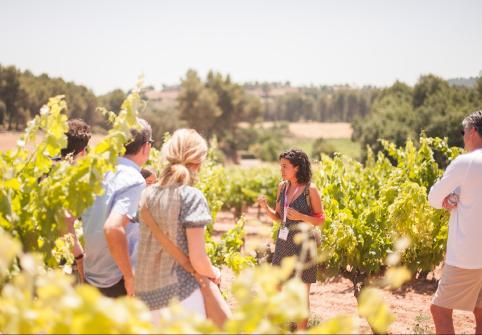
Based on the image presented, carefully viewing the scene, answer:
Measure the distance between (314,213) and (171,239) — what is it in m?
2.27

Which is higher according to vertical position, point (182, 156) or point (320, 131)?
point (182, 156)

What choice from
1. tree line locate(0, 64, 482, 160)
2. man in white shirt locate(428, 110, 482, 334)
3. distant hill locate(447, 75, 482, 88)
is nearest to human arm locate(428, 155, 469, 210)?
man in white shirt locate(428, 110, 482, 334)

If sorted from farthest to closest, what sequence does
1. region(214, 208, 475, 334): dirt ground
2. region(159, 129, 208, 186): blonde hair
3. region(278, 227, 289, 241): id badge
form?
region(214, 208, 475, 334): dirt ground < region(278, 227, 289, 241): id badge < region(159, 129, 208, 186): blonde hair

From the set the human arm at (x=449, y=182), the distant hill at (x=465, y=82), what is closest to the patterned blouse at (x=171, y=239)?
the human arm at (x=449, y=182)

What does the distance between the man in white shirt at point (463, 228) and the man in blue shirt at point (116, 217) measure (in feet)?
6.78

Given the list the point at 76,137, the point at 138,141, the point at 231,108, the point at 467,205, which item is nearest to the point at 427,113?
the point at 231,108

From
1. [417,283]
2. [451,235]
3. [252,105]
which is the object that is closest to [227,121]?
[252,105]

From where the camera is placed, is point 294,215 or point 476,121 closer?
point 476,121

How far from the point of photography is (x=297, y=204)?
14.8ft

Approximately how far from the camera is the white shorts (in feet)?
8.06

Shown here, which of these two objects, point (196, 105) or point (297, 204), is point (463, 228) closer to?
point (297, 204)

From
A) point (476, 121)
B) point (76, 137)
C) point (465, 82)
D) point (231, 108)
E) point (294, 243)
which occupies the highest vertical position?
point (465, 82)

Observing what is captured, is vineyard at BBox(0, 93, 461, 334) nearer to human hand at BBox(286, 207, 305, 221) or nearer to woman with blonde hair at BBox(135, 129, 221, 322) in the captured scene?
woman with blonde hair at BBox(135, 129, 221, 322)

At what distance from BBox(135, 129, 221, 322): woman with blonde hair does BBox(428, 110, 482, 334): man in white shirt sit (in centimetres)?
177
